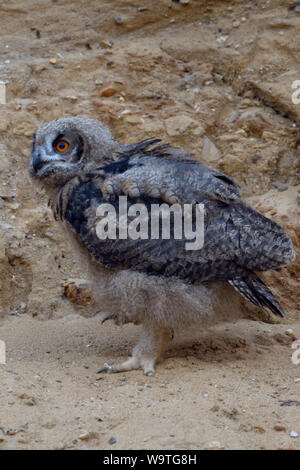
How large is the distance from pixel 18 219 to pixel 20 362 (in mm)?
1758

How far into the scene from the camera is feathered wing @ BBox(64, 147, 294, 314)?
424cm

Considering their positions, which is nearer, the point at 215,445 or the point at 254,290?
the point at 215,445

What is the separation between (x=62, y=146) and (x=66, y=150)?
0.14 ft

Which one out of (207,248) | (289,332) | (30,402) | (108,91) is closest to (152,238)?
(207,248)

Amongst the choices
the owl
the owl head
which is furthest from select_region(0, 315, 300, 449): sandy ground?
the owl head

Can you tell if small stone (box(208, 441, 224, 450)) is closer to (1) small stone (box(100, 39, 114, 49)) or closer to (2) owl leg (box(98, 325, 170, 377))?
(2) owl leg (box(98, 325, 170, 377))

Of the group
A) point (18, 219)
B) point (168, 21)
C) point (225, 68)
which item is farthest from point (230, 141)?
point (18, 219)

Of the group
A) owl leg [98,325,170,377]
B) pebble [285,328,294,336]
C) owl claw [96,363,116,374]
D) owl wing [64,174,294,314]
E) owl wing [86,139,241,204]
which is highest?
owl wing [86,139,241,204]

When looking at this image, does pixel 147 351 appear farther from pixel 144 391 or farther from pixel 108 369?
pixel 144 391

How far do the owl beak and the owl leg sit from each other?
4.69ft

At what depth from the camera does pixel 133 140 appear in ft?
20.9

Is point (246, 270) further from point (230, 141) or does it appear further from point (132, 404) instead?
point (230, 141)

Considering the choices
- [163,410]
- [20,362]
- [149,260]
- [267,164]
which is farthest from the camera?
[267,164]

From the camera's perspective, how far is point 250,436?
3348 millimetres
